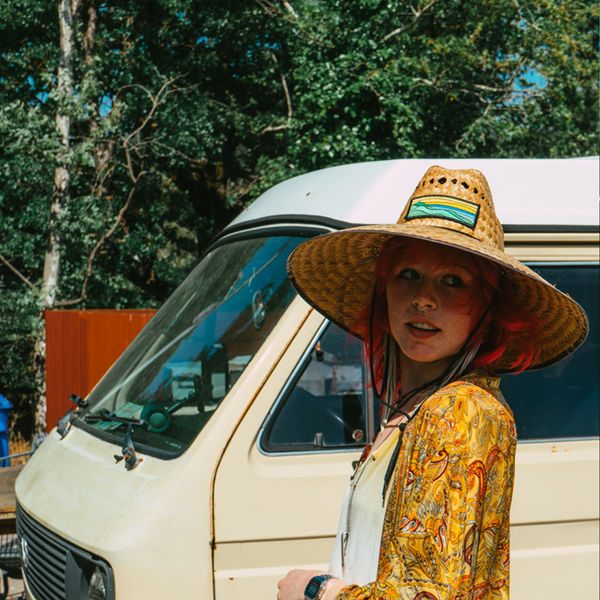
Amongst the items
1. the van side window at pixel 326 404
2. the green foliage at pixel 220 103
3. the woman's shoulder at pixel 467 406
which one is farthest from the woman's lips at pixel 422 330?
the green foliage at pixel 220 103

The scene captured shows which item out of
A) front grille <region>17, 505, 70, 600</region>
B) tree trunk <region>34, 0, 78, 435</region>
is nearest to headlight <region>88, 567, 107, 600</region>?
front grille <region>17, 505, 70, 600</region>

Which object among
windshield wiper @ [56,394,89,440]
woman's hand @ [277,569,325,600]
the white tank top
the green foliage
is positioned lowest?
windshield wiper @ [56,394,89,440]

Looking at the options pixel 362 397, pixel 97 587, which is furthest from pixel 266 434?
pixel 97 587

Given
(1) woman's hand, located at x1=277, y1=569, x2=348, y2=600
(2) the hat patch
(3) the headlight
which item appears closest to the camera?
(1) woman's hand, located at x1=277, y1=569, x2=348, y2=600

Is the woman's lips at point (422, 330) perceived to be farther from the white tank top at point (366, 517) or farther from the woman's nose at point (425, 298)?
the white tank top at point (366, 517)

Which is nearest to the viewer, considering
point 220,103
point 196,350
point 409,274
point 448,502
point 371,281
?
point 448,502

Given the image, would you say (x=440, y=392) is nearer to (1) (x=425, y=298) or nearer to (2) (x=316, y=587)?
(1) (x=425, y=298)

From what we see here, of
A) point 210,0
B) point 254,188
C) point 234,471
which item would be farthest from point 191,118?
point 234,471

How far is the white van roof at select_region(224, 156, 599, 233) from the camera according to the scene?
242 cm

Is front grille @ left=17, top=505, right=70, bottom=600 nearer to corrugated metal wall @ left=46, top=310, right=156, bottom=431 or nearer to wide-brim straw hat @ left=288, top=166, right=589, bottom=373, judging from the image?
wide-brim straw hat @ left=288, top=166, right=589, bottom=373

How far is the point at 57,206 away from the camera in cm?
864

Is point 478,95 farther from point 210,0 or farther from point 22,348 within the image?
point 22,348

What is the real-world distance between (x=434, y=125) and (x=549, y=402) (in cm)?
798

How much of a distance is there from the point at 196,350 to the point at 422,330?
1393mm
